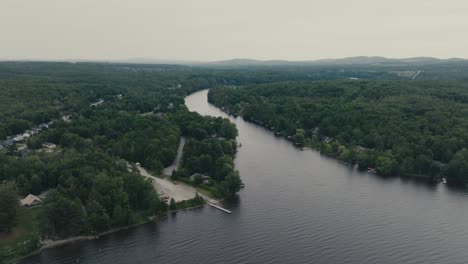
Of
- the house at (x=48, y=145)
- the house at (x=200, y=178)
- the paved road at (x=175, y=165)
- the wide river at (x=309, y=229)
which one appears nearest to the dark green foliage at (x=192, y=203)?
the wide river at (x=309, y=229)

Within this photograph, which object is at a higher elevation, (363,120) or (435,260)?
(363,120)

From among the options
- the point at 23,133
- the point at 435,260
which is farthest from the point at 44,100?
the point at 435,260

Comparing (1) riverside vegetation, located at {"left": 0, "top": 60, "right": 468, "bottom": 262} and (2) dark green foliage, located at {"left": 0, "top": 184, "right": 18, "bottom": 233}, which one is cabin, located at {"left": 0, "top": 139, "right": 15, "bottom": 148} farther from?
(2) dark green foliage, located at {"left": 0, "top": 184, "right": 18, "bottom": 233}

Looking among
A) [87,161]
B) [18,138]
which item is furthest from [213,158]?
[18,138]

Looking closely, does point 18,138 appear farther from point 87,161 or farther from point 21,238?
point 21,238

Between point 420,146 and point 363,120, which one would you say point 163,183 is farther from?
point 363,120

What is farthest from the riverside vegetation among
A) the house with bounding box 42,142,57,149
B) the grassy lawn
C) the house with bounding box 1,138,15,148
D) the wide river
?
the wide river

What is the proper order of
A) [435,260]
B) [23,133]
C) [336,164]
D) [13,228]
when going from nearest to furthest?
[435,260] < [13,228] < [336,164] < [23,133]
